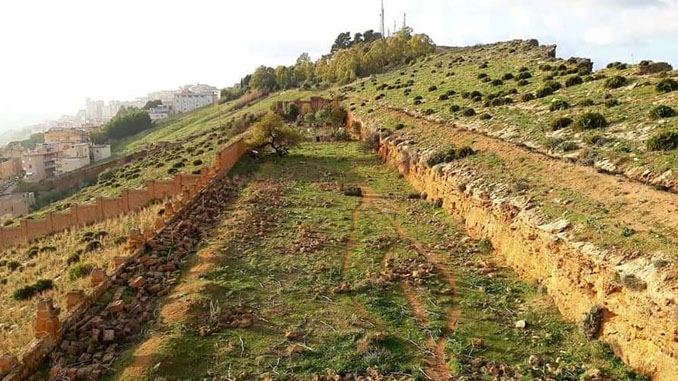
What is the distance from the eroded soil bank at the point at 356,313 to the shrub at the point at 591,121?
674cm

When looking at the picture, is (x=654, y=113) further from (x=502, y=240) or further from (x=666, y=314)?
(x=666, y=314)

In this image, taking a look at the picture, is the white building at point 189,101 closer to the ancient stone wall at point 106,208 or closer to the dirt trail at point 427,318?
the ancient stone wall at point 106,208

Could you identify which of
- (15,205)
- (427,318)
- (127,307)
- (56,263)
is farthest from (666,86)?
(15,205)

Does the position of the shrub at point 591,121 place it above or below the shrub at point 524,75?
below

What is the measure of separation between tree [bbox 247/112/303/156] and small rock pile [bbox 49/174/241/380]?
17.3m

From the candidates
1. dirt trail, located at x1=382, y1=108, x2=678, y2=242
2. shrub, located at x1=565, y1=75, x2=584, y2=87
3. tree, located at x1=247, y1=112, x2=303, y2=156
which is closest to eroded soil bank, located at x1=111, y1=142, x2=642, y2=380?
dirt trail, located at x1=382, y1=108, x2=678, y2=242

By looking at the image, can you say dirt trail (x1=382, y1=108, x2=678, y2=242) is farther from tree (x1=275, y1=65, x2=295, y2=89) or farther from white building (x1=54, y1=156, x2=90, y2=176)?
white building (x1=54, y1=156, x2=90, y2=176)

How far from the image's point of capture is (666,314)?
10031mm

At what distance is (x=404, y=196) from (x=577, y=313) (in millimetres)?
15933

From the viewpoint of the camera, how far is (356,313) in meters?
13.8

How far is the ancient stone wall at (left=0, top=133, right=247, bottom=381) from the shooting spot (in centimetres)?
1170

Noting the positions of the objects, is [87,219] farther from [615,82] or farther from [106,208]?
[615,82]

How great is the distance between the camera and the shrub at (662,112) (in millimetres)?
20453

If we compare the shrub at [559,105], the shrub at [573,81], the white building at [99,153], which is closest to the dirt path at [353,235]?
the shrub at [559,105]
